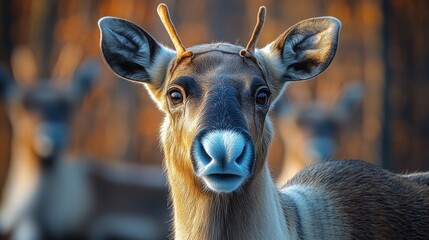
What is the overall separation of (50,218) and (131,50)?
7725mm

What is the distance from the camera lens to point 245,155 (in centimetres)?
538

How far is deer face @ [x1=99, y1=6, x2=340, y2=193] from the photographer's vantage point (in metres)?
5.42

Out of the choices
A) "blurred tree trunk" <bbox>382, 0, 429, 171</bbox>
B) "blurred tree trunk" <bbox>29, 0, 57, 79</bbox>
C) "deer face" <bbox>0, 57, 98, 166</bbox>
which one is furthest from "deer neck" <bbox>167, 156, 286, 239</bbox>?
"blurred tree trunk" <bbox>382, 0, 429, 171</bbox>

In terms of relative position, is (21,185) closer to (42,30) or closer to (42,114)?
(42,114)

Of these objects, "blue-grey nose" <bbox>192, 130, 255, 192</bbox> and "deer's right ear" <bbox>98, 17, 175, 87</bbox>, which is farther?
"deer's right ear" <bbox>98, 17, 175, 87</bbox>

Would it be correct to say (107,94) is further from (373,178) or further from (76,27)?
(373,178)

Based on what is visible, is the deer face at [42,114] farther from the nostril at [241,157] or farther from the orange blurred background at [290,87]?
the nostril at [241,157]

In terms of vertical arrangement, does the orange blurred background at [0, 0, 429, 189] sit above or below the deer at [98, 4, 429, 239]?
below

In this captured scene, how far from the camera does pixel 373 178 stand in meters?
6.45

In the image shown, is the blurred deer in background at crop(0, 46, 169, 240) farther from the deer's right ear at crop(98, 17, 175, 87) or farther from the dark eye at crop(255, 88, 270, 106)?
the dark eye at crop(255, 88, 270, 106)

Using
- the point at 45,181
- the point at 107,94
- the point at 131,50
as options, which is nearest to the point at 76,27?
the point at 107,94

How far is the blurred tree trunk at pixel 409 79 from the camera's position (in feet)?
77.7

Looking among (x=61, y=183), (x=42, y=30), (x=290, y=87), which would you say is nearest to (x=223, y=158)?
(x=61, y=183)

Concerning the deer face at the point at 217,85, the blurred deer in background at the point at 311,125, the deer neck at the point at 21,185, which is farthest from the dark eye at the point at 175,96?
the blurred deer in background at the point at 311,125
